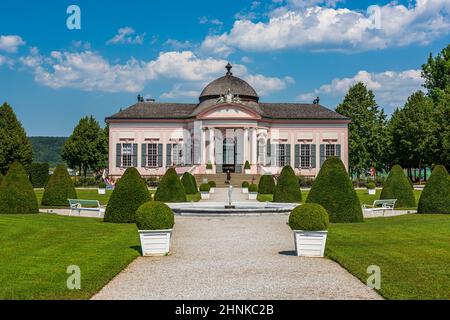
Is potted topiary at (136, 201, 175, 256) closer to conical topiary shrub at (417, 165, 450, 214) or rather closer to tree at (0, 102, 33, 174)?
conical topiary shrub at (417, 165, 450, 214)

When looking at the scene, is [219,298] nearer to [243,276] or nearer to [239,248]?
[243,276]

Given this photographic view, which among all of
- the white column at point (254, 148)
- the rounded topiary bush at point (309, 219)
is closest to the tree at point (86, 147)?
the white column at point (254, 148)

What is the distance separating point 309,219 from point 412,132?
161 ft

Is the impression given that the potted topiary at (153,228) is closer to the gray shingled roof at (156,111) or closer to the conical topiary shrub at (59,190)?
the conical topiary shrub at (59,190)

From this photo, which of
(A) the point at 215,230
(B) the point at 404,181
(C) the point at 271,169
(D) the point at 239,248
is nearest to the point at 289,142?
(C) the point at 271,169

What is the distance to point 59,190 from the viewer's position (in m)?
25.4

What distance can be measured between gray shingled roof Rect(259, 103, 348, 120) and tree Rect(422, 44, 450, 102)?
35.3 feet

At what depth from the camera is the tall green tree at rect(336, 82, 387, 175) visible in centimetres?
6169

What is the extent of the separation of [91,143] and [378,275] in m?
62.1

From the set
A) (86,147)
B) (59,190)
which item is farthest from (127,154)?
(59,190)

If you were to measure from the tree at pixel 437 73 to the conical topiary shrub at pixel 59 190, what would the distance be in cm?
4383

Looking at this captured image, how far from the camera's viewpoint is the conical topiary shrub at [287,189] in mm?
26234

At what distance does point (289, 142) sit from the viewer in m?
59.2

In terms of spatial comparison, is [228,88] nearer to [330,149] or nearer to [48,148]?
[330,149]
